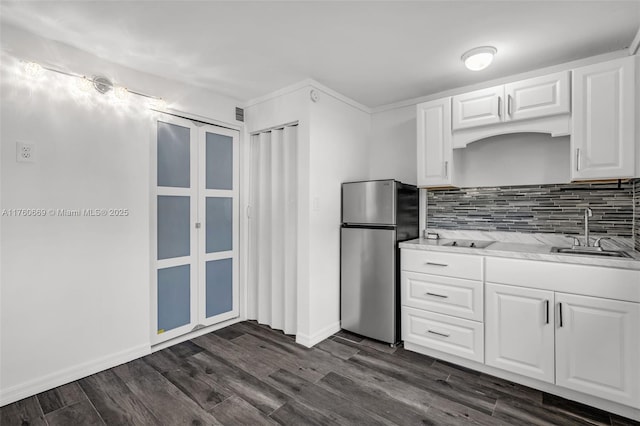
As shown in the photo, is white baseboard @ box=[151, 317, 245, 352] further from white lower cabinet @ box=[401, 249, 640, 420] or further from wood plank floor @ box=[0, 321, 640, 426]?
white lower cabinet @ box=[401, 249, 640, 420]

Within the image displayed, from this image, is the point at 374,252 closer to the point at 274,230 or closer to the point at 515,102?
the point at 274,230

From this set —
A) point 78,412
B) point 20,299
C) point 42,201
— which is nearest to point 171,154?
point 42,201

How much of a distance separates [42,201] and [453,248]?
119 inches

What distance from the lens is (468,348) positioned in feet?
7.88

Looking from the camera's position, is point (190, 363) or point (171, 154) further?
point (171, 154)

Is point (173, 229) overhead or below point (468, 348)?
overhead

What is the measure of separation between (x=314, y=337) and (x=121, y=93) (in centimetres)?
265

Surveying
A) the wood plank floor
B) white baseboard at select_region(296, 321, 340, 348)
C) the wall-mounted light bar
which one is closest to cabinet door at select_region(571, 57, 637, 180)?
the wood plank floor

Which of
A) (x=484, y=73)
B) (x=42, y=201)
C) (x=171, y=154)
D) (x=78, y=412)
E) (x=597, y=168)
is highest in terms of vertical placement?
(x=484, y=73)

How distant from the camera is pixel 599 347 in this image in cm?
192

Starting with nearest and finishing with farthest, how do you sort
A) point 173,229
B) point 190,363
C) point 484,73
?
point 190,363, point 484,73, point 173,229

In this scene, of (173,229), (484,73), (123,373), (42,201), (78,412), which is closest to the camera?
(78,412)

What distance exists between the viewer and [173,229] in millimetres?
2859

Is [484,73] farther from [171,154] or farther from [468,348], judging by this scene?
[171,154]
